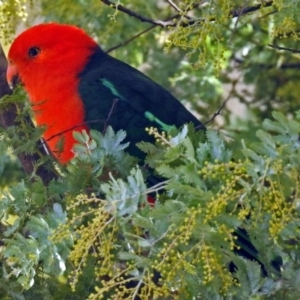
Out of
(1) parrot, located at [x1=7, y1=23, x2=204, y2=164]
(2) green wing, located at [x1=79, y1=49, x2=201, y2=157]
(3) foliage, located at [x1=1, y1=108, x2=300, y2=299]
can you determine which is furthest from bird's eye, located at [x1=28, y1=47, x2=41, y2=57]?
(3) foliage, located at [x1=1, y1=108, x2=300, y2=299]

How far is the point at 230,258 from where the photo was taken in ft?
2.88

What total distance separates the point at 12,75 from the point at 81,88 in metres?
0.20

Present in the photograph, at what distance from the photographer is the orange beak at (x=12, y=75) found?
→ 68.3 inches

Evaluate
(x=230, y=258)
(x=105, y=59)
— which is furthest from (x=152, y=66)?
(x=230, y=258)

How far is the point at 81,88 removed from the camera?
1.67 metres

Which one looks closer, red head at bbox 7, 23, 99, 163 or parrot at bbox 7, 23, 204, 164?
parrot at bbox 7, 23, 204, 164

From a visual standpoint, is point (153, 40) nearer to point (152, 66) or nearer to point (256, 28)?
point (152, 66)

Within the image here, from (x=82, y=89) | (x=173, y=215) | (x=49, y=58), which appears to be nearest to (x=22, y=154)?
(x=82, y=89)

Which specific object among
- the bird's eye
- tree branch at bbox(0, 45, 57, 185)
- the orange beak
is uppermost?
the bird's eye

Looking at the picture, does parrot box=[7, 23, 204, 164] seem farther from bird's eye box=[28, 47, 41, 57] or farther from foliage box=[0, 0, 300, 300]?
foliage box=[0, 0, 300, 300]

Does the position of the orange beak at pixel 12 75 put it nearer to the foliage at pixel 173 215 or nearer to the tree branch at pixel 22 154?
the tree branch at pixel 22 154

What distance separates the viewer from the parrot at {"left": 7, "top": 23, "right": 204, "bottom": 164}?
5.16ft

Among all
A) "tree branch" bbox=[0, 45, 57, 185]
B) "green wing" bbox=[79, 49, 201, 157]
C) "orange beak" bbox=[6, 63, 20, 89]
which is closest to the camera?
"tree branch" bbox=[0, 45, 57, 185]

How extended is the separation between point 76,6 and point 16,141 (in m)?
0.84
